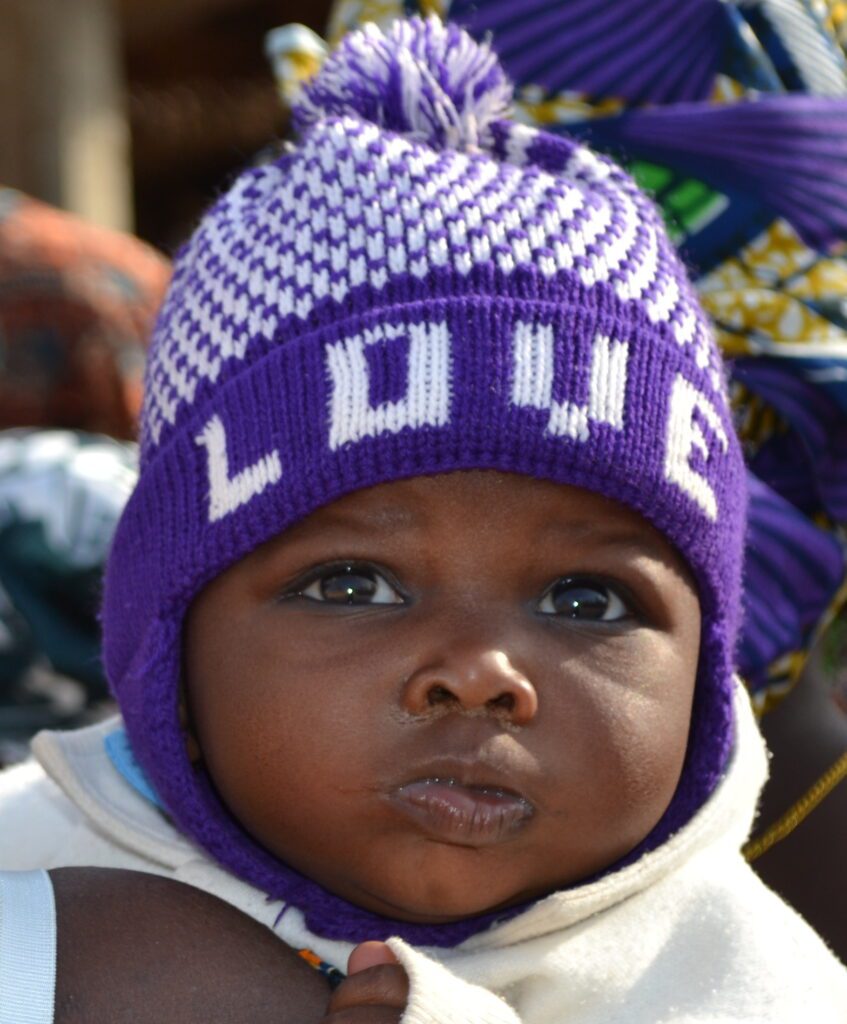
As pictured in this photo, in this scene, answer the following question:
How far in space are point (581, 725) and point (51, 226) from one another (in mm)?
2099

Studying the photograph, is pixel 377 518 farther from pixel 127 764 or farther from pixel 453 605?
pixel 127 764

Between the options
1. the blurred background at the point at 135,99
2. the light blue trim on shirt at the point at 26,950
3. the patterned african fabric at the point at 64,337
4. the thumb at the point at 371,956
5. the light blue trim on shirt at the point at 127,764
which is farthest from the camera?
the blurred background at the point at 135,99

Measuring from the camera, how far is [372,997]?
1.10 meters

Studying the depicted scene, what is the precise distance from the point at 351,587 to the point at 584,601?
226 millimetres

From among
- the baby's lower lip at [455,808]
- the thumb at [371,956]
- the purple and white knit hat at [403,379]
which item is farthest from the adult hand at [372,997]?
the purple and white knit hat at [403,379]

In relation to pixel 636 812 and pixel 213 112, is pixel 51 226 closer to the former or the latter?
pixel 636 812

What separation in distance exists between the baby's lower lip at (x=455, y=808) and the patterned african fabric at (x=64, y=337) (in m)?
1.79

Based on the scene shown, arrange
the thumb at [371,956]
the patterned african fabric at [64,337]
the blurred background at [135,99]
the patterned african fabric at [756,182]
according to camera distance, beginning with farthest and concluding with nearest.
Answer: the blurred background at [135,99] < the patterned african fabric at [64,337] < the patterned african fabric at [756,182] < the thumb at [371,956]

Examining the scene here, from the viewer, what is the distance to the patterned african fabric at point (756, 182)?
80.0 inches

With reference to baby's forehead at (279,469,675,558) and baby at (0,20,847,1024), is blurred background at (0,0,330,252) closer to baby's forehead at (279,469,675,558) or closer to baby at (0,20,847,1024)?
baby at (0,20,847,1024)

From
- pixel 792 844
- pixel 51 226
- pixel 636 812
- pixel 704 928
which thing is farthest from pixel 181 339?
pixel 51 226

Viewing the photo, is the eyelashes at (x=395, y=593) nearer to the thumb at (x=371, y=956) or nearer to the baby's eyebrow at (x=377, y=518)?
the baby's eyebrow at (x=377, y=518)

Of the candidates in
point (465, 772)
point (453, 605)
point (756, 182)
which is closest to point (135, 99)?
point (756, 182)

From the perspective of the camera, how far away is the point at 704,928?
1.43 metres
